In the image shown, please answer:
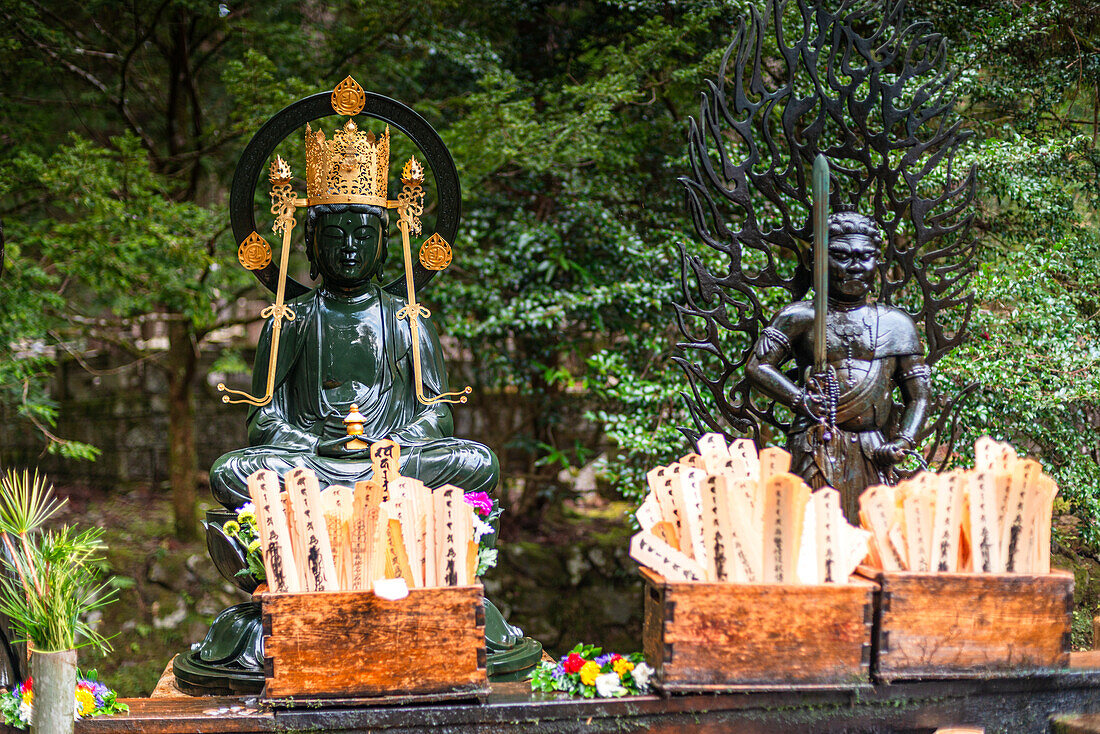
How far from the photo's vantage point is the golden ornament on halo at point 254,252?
4199 millimetres

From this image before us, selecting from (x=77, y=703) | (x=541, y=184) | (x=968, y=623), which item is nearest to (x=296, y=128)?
(x=77, y=703)

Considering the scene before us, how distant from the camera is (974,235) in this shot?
6020mm

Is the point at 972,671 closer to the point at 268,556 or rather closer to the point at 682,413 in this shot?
the point at 268,556

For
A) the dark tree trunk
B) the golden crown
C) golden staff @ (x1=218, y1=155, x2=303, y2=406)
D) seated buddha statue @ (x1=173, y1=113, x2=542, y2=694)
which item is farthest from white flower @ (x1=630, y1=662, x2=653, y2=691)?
the dark tree trunk

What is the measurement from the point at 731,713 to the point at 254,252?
2.95 metres

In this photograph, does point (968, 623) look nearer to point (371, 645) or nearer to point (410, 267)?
point (371, 645)

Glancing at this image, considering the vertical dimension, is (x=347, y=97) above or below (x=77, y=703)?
above

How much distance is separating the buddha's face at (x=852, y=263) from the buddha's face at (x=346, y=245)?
209cm

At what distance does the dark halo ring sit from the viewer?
4.21 meters

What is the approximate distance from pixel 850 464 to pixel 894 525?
3.33ft

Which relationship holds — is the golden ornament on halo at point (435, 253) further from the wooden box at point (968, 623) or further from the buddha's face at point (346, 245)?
the wooden box at point (968, 623)

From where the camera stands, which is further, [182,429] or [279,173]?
[182,429]

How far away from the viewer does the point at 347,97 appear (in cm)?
415

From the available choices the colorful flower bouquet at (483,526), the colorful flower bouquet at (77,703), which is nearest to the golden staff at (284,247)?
the colorful flower bouquet at (483,526)
